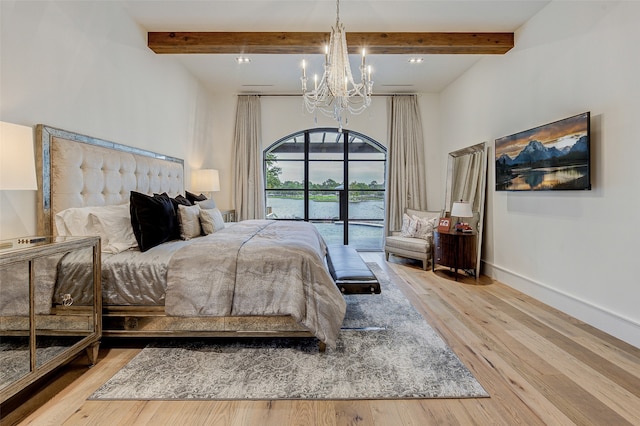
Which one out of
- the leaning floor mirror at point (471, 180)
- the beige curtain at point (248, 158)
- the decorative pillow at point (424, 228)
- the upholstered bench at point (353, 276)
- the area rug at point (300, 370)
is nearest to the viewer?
the area rug at point (300, 370)

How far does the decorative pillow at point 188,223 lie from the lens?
2.81 metres

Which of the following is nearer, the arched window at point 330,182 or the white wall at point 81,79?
the white wall at point 81,79

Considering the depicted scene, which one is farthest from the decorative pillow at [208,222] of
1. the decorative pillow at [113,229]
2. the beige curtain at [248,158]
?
the beige curtain at [248,158]

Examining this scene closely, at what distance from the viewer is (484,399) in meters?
1.69

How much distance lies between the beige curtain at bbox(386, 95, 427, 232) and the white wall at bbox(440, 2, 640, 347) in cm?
170

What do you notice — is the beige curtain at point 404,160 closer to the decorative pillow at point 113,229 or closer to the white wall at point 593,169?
the white wall at point 593,169

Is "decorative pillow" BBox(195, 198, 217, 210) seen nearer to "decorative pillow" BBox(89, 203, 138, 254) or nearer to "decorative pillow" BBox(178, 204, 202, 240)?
"decorative pillow" BBox(178, 204, 202, 240)

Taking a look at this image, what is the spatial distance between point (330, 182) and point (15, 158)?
15.5 feet

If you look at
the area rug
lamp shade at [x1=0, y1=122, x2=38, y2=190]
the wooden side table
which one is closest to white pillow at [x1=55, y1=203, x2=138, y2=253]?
lamp shade at [x1=0, y1=122, x2=38, y2=190]

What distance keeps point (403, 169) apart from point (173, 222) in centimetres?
419

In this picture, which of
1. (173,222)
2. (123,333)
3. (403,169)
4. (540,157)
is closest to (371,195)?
(403,169)

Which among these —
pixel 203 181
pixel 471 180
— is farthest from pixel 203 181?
pixel 471 180

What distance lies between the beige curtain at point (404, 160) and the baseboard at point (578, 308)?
2.07 meters

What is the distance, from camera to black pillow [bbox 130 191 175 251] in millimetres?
2363
